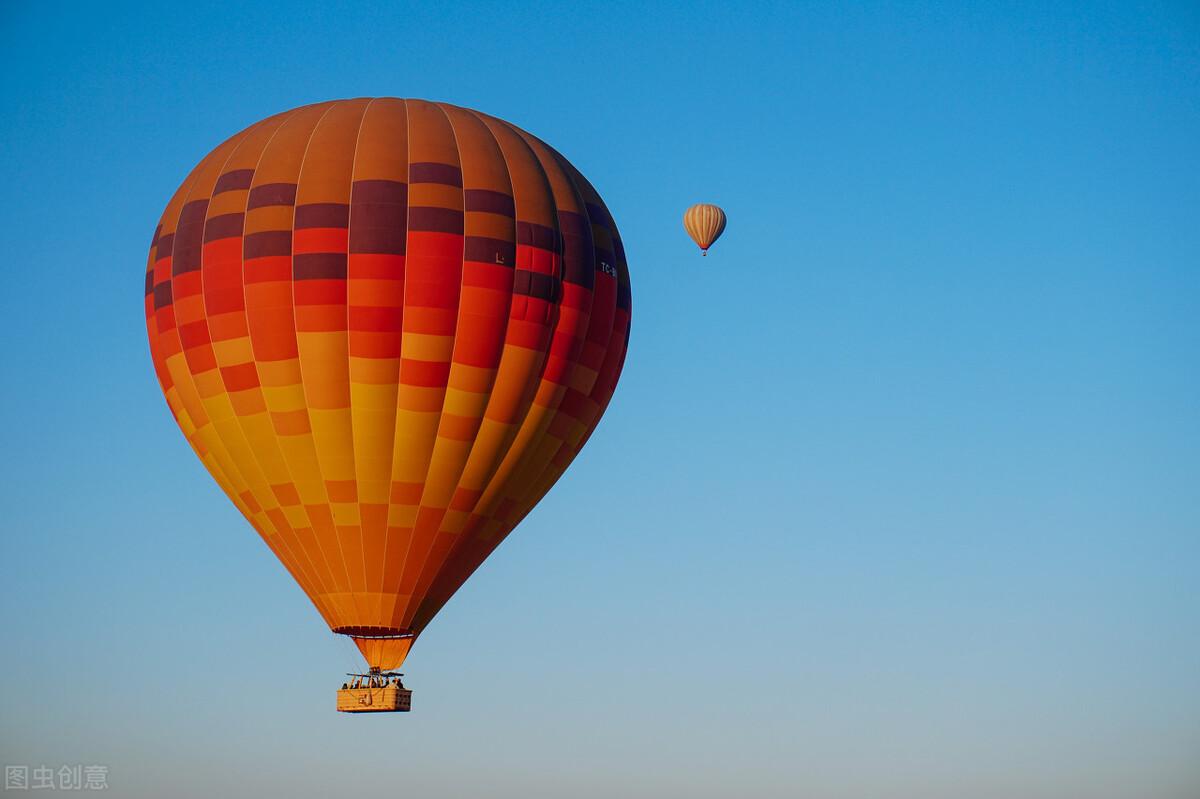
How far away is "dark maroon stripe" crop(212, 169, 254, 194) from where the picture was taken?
110 feet

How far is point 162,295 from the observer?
112 feet

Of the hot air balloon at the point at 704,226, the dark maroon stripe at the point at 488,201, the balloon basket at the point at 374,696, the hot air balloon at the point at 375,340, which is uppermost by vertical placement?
the hot air balloon at the point at 704,226

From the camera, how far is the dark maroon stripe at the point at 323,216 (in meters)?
32.8

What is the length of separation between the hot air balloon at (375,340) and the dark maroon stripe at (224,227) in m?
0.04

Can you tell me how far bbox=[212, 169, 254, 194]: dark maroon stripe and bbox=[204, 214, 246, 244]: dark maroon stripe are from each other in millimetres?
481

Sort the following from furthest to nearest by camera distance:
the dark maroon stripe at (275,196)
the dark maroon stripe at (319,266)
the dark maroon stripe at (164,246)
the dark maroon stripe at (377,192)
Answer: the dark maroon stripe at (164,246) < the dark maroon stripe at (275,196) < the dark maroon stripe at (377,192) < the dark maroon stripe at (319,266)

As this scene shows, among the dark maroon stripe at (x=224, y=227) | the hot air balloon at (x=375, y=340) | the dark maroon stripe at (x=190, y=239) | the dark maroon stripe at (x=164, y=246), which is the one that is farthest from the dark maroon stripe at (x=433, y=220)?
the dark maroon stripe at (x=164, y=246)

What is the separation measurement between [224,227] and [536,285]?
15.9 feet

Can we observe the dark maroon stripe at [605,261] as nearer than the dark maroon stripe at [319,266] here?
No

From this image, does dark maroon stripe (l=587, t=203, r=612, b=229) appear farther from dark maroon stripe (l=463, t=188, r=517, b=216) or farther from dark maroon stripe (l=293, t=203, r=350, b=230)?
dark maroon stripe (l=293, t=203, r=350, b=230)

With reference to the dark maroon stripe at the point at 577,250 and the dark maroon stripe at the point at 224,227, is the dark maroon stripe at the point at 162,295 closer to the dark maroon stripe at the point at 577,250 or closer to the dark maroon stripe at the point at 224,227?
the dark maroon stripe at the point at 224,227

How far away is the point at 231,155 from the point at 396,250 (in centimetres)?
341

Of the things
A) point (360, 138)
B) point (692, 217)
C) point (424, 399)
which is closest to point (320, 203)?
point (360, 138)

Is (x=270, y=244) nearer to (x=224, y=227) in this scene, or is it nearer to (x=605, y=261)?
(x=224, y=227)
